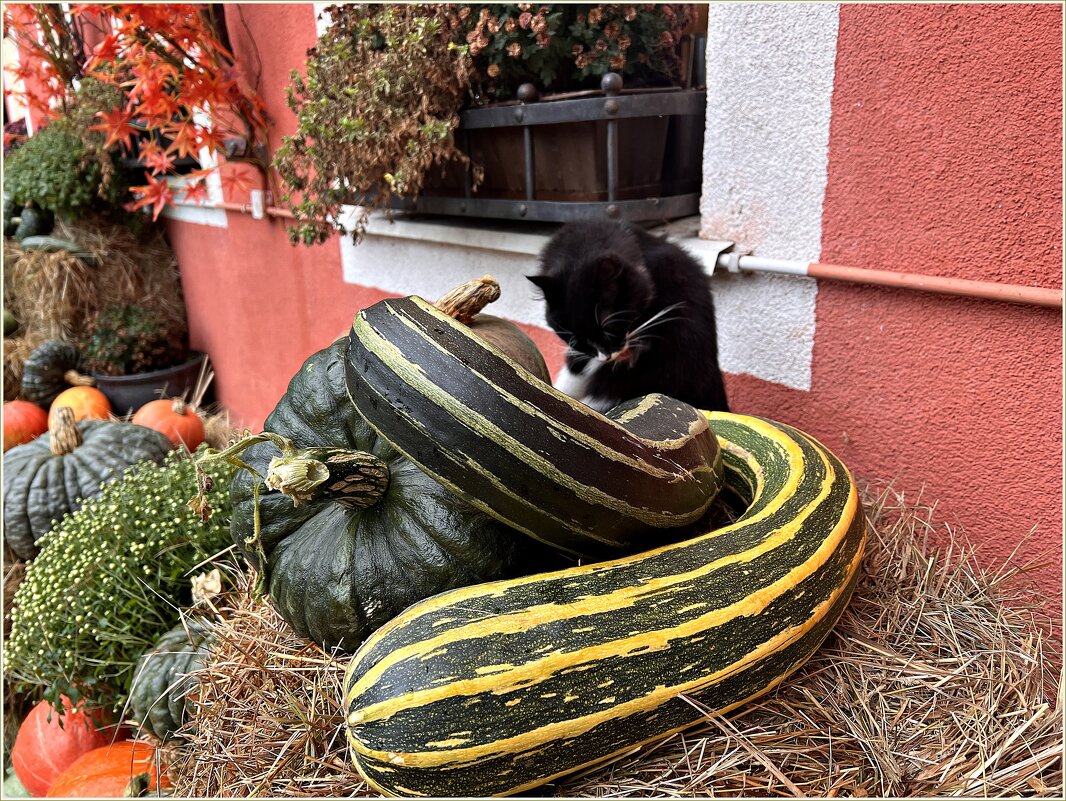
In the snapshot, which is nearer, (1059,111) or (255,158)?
(1059,111)

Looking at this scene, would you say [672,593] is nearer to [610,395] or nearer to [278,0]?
[610,395]

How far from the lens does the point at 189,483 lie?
165 cm

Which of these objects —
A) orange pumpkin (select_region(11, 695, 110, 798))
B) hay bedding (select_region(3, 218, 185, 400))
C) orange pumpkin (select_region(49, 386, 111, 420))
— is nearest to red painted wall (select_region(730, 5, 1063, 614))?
orange pumpkin (select_region(11, 695, 110, 798))

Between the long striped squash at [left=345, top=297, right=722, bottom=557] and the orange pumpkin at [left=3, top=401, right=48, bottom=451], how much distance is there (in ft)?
10.5

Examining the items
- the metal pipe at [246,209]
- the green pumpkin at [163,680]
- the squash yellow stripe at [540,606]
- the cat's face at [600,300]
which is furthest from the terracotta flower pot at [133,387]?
the squash yellow stripe at [540,606]

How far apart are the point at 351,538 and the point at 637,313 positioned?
0.74 metres

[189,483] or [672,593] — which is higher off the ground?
[672,593]

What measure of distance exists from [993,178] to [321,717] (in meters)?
1.38

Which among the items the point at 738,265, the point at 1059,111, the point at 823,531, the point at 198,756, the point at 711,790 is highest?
the point at 1059,111

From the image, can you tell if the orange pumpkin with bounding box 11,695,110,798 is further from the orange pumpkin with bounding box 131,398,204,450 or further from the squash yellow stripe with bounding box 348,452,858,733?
the squash yellow stripe with bounding box 348,452,858,733

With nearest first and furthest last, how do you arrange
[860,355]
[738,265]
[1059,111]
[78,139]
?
[1059,111]
[860,355]
[738,265]
[78,139]

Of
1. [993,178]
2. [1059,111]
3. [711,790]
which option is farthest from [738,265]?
[711,790]

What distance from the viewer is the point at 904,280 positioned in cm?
130

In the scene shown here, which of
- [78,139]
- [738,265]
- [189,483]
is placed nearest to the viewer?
[738,265]
